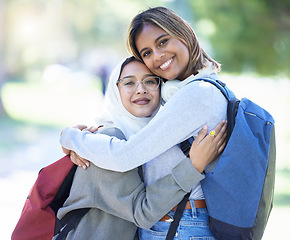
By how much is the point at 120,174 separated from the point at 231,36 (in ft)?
24.9

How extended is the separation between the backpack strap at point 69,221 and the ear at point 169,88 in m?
0.89

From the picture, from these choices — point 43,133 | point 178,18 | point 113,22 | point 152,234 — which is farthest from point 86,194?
point 113,22

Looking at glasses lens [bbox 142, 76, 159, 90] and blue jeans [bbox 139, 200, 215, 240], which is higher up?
glasses lens [bbox 142, 76, 159, 90]

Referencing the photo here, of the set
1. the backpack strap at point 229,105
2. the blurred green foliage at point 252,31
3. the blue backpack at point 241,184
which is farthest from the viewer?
the blurred green foliage at point 252,31

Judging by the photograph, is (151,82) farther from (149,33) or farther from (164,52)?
(149,33)

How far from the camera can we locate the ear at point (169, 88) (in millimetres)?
2719

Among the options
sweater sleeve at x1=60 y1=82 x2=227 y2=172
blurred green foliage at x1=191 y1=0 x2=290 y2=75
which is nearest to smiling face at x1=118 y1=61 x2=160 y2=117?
sweater sleeve at x1=60 y1=82 x2=227 y2=172

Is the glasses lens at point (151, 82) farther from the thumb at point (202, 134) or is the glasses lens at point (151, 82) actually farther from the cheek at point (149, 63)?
the thumb at point (202, 134)

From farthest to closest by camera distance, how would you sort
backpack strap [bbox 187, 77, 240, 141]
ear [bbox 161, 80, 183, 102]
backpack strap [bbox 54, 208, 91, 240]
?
1. ear [bbox 161, 80, 183, 102]
2. backpack strap [bbox 54, 208, 91, 240]
3. backpack strap [bbox 187, 77, 240, 141]

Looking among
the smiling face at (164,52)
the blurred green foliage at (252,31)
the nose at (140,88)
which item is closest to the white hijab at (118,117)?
the nose at (140,88)

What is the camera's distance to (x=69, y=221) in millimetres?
2588

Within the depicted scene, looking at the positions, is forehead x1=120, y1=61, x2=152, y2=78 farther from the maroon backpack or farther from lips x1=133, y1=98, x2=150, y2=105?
the maroon backpack

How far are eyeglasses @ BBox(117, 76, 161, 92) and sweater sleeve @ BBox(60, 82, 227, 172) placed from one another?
55 cm

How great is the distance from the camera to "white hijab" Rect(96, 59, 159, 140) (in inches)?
110
